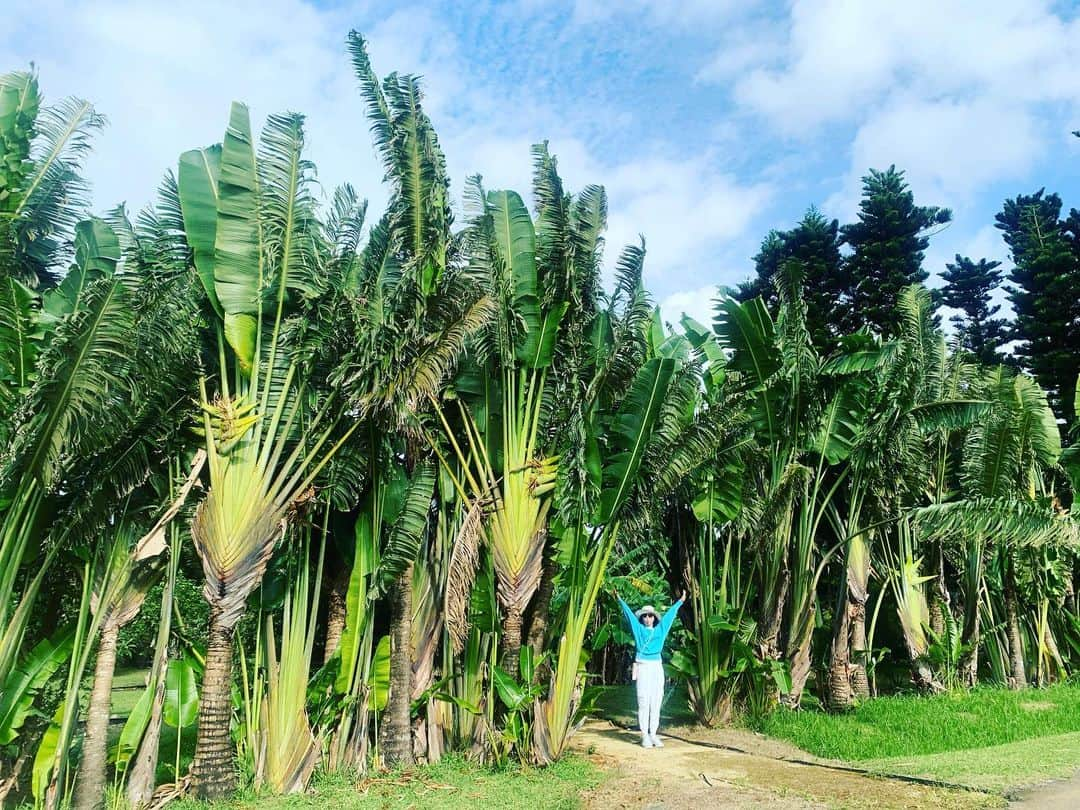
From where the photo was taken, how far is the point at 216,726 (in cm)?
591

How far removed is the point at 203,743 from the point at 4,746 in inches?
84.0

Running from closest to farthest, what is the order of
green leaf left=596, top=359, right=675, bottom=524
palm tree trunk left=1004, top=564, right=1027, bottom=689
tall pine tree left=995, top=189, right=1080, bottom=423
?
green leaf left=596, top=359, right=675, bottom=524
palm tree trunk left=1004, top=564, right=1027, bottom=689
tall pine tree left=995, top=189, right=1080, bottom=423

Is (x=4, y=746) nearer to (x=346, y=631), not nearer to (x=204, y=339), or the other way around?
(x=346, y=631)

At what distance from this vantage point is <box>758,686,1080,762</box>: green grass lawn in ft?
26.0

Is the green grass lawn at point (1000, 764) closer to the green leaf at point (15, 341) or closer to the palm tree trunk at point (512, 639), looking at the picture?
the palm tree trunk at point (512, 639)

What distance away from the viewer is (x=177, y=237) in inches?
285

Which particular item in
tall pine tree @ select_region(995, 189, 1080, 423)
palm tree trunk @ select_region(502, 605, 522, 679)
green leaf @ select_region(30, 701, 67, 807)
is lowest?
green leaf @ select_region(30, 701, 67, 807)

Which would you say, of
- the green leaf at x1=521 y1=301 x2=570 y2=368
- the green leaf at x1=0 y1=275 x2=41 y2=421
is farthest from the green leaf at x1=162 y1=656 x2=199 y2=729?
the green leaf at x1=521 y1=301 x2=570 y2=368

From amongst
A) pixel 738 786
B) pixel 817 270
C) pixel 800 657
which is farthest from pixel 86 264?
pixel 817 270

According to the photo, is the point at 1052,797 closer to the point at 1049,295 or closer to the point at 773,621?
the point at 773,621

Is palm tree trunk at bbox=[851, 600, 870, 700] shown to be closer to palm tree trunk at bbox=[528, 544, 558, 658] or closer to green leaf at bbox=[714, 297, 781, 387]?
green leaf at bbox=[714, 297, 781, 387]

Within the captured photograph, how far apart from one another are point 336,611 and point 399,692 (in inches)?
47.8

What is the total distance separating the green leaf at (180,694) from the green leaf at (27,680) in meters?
Answer: 0.84

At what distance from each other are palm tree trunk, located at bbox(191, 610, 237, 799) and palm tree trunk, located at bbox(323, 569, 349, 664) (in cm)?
152
